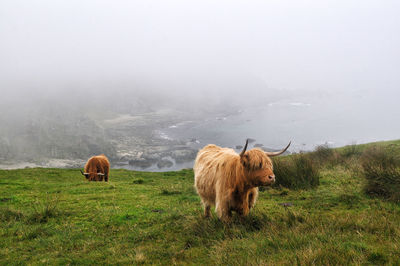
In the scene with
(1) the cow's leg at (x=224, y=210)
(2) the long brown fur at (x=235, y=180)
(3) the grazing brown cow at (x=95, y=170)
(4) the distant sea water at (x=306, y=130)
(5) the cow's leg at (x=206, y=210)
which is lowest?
(4) the distant sea water at (x=306, y=130)

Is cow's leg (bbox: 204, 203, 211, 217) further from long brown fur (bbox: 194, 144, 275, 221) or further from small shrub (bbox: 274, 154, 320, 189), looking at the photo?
small shrub (bbox: 274, 154, 320, 189)

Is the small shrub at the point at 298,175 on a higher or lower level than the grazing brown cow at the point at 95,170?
higher

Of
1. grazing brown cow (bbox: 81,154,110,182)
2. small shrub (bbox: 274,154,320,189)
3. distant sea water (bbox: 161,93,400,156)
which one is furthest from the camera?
distant sea water (bbox: 161,93,400,156)

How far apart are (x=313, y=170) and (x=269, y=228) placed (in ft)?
19.8

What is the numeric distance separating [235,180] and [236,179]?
47mm

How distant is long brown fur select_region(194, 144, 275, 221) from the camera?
5.02 metres

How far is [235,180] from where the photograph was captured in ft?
17.6

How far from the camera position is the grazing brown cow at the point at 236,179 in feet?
16.5

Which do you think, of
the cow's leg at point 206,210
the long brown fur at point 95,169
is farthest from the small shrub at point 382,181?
the long brown fur at point 95,169

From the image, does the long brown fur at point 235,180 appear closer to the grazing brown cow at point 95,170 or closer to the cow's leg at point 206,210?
the cow's leg at point 206,210

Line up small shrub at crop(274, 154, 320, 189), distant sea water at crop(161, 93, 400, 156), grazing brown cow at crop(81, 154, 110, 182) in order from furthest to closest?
distant sea water at crop(161, 93, 400, 156) < grazing brown cow at crop(81, 154, 110, 182) < small shrub at crop(274, 154, 320, 189)

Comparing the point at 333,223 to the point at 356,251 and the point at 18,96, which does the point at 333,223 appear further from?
the point at 18,96

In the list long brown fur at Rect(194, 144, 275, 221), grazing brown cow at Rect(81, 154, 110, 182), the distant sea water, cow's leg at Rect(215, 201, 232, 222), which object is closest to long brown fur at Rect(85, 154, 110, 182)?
grazing brown cow at Rect(81, 154, 110, 182)

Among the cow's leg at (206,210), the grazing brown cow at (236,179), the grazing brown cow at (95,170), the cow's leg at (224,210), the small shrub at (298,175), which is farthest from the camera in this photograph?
the grazing brown cow at (95,170)
